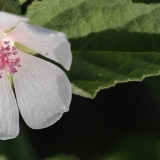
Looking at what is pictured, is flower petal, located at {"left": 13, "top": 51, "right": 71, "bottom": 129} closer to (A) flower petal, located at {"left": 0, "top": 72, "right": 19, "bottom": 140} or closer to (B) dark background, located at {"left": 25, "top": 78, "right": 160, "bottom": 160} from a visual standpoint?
(A) flower petal, located at {"left": 0, "top": 72, "right": 19, "bottom": 140}

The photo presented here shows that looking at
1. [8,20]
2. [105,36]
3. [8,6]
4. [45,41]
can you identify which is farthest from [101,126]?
[8,20]

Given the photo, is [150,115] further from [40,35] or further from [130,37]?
[40,35]

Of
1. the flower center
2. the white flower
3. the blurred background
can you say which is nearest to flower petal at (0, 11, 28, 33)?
the white flower

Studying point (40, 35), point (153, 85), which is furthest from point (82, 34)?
point (153, 85)

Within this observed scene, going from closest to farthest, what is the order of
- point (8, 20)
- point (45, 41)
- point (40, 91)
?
point (8, 20) → point (45, 41) → point (40, 91)

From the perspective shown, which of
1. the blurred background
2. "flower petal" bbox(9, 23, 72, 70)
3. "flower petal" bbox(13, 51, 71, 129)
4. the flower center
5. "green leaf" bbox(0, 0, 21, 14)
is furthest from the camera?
the blurred background

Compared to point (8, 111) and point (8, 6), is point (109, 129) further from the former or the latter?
point (8, 6)
